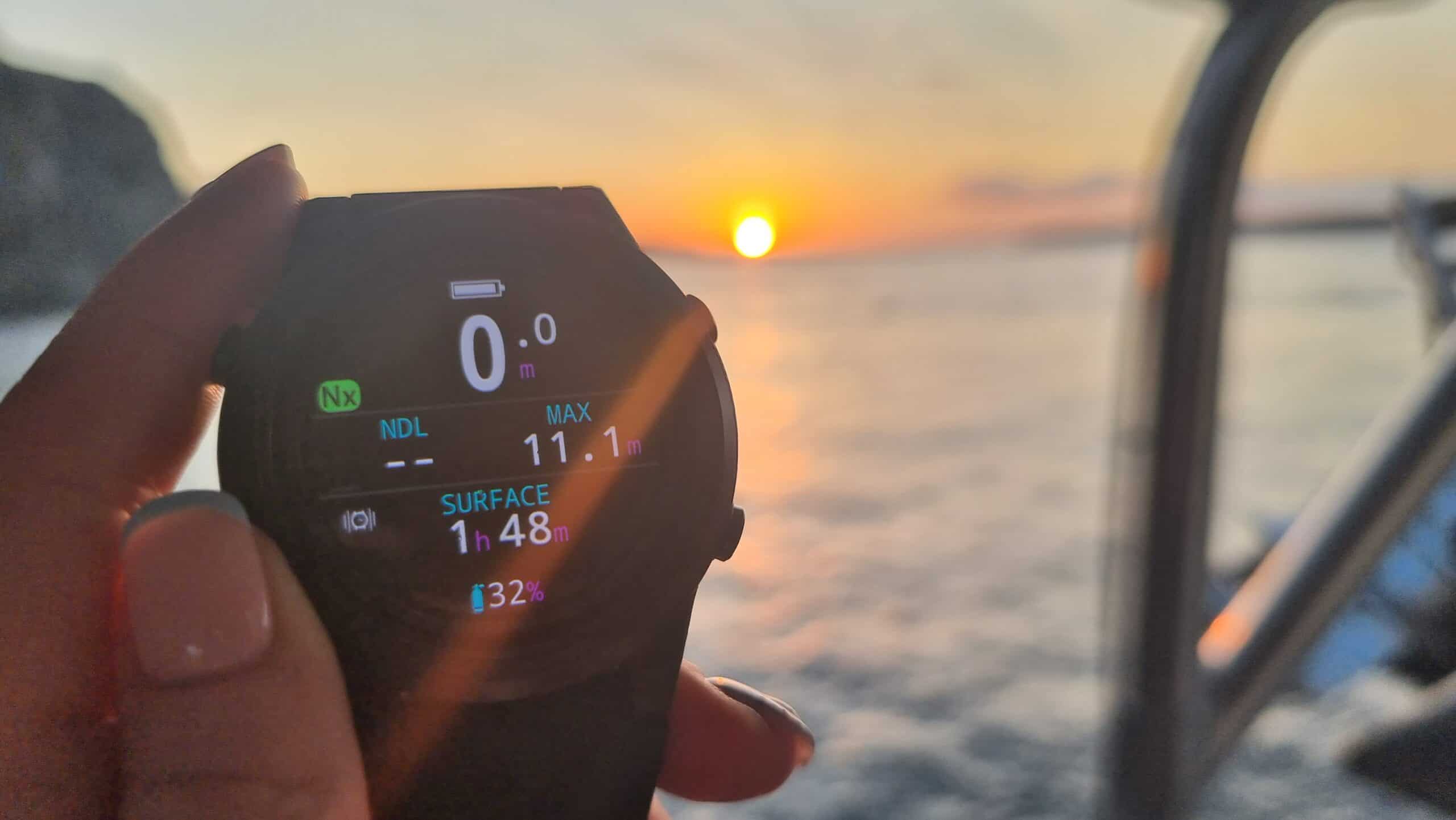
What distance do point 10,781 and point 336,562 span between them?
0.64 feet

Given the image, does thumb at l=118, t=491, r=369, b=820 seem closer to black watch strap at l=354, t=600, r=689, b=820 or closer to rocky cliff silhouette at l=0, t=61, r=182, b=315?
black watch strap at l=354, t=600, r=689, b=820

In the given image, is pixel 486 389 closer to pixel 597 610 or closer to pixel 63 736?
pixel 597 610

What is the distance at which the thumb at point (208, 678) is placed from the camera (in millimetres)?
521

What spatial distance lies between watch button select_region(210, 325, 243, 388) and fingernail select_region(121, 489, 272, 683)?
0.09 meters

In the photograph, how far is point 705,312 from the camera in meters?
0.70

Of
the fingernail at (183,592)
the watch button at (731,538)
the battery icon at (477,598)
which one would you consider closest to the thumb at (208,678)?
the fingernail at (183,592)

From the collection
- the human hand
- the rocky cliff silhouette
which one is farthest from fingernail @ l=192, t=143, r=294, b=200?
the rocky cliff silhouette

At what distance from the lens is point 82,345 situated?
588mm

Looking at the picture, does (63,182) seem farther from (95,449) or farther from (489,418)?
(489,418)

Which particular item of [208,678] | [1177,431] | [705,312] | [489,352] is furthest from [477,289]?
[1177,431]

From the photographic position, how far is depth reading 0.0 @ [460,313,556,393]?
64 centimetres

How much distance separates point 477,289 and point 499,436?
0.32ft

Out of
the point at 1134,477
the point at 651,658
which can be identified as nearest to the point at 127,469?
the point at 651,658

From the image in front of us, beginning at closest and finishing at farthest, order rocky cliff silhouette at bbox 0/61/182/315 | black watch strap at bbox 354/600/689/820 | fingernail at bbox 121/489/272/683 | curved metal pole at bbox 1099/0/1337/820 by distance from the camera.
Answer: fingernail at bbox 121/489/272/683 → black watch strap at bbox 354/600/689/820 → rocky cliff silhouette at bbox 0/61/182/315 → curved metal pole at bbox 1099/0/1337/820
